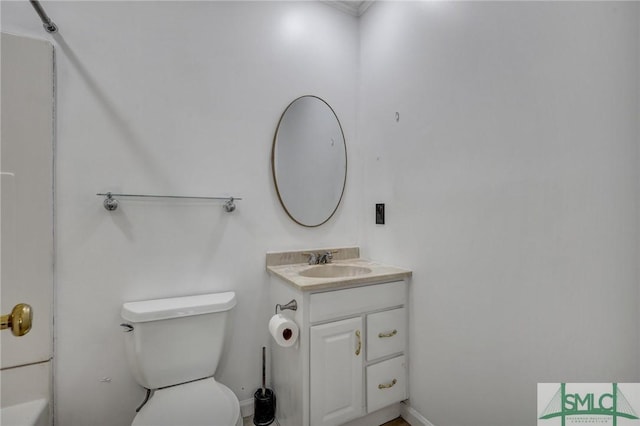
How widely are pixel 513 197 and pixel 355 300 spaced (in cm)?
84

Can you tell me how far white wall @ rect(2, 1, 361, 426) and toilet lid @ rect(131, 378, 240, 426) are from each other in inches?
13.4

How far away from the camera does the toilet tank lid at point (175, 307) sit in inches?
51.6

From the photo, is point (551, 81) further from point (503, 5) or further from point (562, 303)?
point (562, 303)

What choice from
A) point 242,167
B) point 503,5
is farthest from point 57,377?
point 503,5

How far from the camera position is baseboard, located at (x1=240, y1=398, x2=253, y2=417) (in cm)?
172

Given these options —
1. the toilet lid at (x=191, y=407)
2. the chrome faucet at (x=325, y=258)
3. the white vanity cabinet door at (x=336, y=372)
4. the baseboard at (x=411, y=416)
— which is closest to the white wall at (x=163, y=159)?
the chrome faucet at (x=325, y=258)

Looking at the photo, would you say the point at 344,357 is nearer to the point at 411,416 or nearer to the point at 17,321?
the point at 411,416

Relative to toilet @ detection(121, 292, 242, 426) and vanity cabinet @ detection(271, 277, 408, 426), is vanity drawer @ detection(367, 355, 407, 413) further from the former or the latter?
toilet @ detection(121, 292, 242, 426)

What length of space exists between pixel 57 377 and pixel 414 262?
1.80 metres

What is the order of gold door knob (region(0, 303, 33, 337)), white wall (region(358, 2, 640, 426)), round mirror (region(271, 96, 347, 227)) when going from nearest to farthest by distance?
1. gold door knob (region(0, 303, 33, 337))
2. white wall (region(358, 2, 640, 426))
3. round mirror (region(271, 96, 347, 227))

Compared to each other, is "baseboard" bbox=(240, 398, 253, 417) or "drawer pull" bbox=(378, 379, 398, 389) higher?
"drawer pull" bbox=(378, 379, 398, 389)

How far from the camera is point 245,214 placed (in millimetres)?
1758

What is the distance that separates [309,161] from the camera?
195 cm

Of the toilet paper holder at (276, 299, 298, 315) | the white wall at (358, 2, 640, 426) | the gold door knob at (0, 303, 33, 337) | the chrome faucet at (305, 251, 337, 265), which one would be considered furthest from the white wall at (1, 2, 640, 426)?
the gold door knob at (0, 303, 33, 337)
